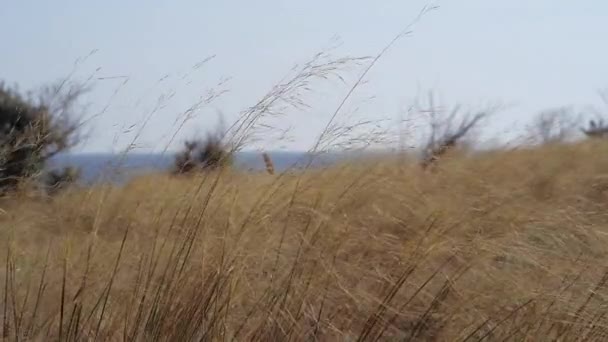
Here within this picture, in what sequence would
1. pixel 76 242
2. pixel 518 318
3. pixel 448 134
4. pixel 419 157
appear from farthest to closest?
1. pixel 448 134
2. pixel 419 157
3. pixel 76 242
4. pixel 518 318

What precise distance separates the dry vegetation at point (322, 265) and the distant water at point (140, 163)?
0.27ft

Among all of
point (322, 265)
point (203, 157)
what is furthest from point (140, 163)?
point (322, 265)

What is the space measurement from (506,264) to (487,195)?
0.39 m

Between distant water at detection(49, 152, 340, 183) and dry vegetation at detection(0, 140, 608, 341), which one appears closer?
dry vegetation at detection(0, 140, 608, 341)

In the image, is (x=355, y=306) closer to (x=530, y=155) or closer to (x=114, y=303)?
(x=114, y=303)

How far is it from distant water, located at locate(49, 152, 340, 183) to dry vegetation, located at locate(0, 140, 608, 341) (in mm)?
84

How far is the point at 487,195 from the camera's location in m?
4.14

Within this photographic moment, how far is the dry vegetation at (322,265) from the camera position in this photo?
3.71m

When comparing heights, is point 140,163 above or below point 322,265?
above

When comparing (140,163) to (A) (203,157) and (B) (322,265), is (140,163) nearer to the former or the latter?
(A) (203,157)

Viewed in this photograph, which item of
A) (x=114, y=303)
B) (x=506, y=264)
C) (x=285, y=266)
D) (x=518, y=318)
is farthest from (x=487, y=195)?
(x=114, y=303)

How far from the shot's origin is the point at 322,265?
12.7 feet

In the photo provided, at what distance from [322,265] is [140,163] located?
1047 millimetres

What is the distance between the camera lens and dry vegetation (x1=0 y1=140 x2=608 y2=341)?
3715 millimetres
